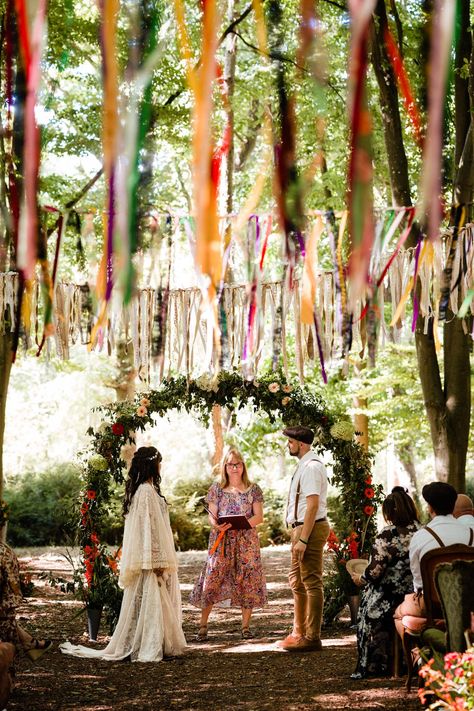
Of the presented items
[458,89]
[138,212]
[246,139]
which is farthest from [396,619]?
[246,139]

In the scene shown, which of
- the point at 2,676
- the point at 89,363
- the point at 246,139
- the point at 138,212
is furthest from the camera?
the point at 89,363

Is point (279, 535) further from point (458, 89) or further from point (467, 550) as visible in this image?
point (467, 550)

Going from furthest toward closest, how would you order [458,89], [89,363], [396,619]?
[89,363], [458,89], [396,619]

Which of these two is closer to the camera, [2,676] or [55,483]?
[2,676]

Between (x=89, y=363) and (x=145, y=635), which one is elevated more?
(x=89, y=363)

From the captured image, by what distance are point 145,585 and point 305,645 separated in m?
1.36

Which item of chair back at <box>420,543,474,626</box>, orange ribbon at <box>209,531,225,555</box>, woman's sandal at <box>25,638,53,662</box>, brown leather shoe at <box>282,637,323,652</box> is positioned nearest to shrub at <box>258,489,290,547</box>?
orange ribbon at <box>209,531,225,555</box>

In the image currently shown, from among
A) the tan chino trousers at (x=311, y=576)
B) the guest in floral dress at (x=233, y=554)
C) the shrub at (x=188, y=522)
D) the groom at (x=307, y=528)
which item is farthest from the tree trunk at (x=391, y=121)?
the shrub at (x=188, y=522)

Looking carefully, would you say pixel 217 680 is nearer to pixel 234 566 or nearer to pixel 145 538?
pixel 145 538

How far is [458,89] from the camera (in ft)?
28.8

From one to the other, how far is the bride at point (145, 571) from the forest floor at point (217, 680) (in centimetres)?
18

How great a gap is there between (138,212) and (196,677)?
4.50 m

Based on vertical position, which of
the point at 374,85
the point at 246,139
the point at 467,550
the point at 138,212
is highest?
the point at 246,139

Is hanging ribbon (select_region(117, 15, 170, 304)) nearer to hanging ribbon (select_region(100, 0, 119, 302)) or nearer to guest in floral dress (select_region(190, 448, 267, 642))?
hanging ribbon (select_region(100, 0, 119, 302))
